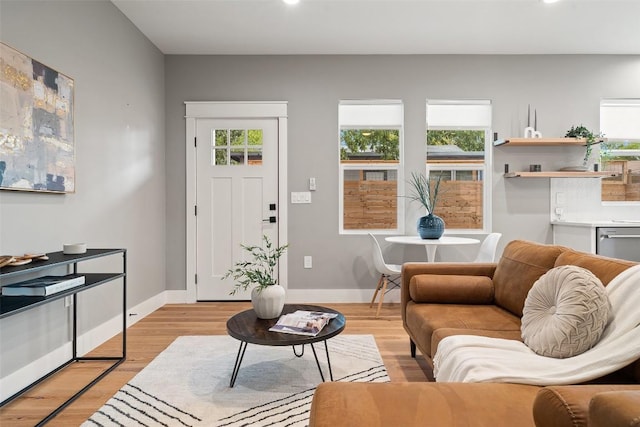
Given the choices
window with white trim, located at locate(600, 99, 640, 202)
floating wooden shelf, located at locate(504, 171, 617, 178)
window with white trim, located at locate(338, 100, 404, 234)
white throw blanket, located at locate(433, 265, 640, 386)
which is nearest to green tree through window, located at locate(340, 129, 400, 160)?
window with white trim, located at locate(338, 100, 404, 234)

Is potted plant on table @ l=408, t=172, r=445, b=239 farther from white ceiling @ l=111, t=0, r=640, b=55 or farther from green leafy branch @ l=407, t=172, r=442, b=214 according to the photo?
white ceiling @ l=111, t=0, r=640, b=55

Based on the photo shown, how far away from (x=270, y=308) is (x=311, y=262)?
6.30 ft

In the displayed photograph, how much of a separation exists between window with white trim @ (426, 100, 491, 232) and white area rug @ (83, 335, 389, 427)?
204cm

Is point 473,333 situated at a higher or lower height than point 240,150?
lower

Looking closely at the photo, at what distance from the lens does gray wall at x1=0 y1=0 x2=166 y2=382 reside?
6.93ft

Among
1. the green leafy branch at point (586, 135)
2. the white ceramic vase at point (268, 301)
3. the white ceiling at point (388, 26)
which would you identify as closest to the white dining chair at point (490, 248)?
the green leafy branch at point (586, 135)

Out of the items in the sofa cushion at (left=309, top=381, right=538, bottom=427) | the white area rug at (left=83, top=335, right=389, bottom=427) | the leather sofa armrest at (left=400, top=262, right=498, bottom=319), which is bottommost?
the white area rug at (left=83, top=335, right=389, bottom=427)

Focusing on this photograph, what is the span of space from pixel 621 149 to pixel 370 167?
277 centimetres

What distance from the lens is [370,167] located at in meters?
4.22

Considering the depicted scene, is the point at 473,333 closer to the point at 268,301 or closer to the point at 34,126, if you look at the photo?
the point at 268,301

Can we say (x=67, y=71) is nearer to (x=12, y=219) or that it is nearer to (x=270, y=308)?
(x=12, y=219)

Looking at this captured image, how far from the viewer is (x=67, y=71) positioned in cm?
251

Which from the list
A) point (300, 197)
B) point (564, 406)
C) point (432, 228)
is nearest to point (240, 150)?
point (300, 197)

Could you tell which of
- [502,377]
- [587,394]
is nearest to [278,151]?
[502,377]
